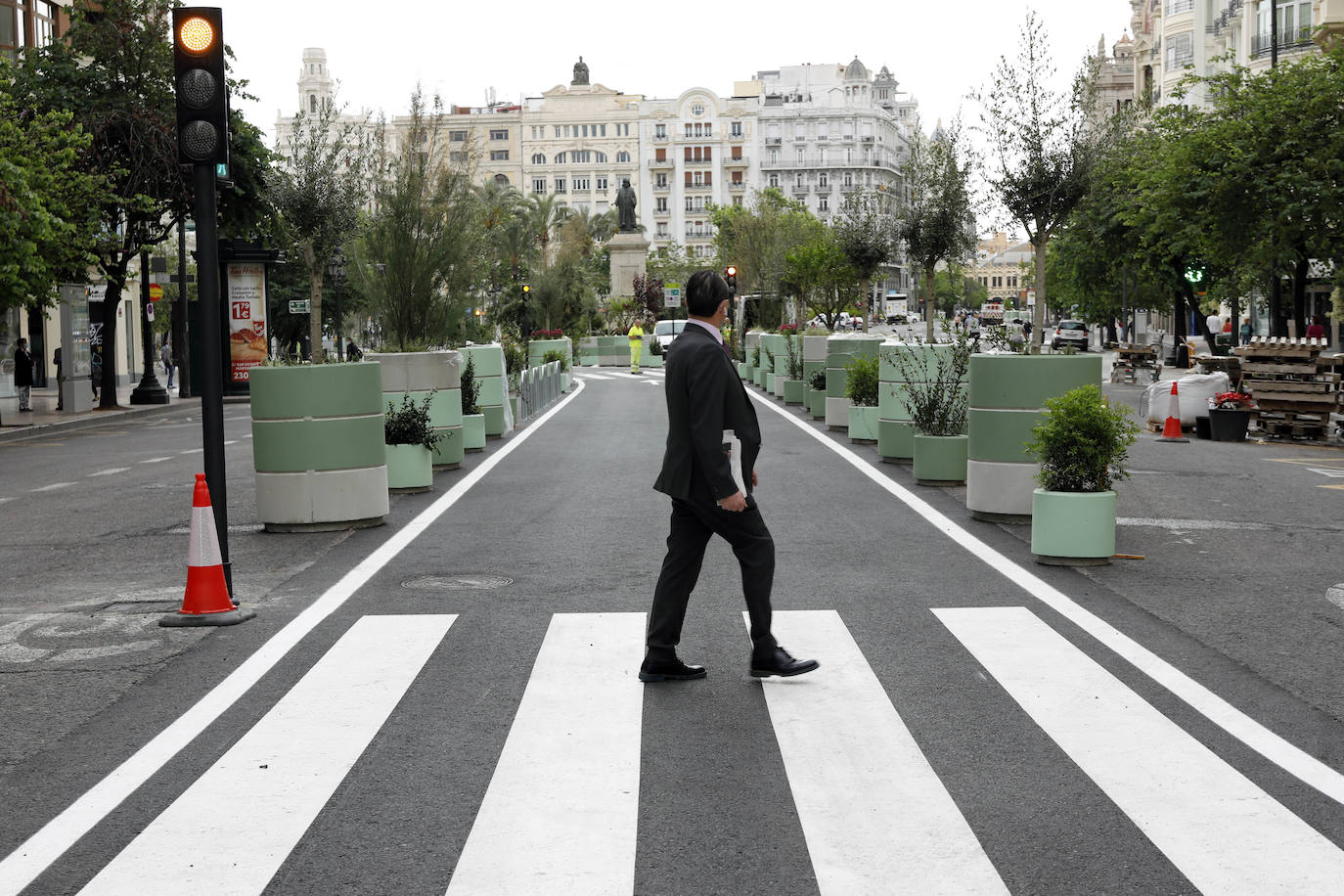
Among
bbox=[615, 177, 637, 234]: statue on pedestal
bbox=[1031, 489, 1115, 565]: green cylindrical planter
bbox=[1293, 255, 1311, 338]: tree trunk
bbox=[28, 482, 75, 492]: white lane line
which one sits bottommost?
bbox=[28, 482, 75, 492]: white lane line

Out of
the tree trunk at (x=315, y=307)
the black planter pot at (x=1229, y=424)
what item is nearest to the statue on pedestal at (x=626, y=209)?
the tree trunk at (x=315, y=307)

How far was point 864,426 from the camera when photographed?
1988cm

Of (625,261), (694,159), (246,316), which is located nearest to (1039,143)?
(246,316)

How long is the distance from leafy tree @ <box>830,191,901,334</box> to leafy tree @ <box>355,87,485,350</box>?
61.9 feet

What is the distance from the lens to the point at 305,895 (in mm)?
4406

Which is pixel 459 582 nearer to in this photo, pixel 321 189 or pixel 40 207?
pixel 40 207

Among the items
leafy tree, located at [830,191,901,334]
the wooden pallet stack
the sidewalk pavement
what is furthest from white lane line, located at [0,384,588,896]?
leafy tree, located at [830,191,901,334]

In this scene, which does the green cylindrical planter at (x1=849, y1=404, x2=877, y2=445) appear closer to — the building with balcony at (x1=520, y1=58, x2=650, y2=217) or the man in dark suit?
the man in dark suit

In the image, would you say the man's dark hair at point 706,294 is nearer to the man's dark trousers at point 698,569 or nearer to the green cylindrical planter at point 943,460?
the man's dark trousers at point 698,569

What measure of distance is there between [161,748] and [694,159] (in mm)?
159448

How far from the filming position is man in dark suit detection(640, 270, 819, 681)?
684cm

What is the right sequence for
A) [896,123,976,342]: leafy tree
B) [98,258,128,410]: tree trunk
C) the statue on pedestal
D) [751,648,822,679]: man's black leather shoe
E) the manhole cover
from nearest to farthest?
[751,648,822,679]: man's black leather shoe, the manhole cover, [896,123,976,342]: leafy tree, [98,258,128,410]: tree trunk, the statue on pedestal

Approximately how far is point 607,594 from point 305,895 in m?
4.89

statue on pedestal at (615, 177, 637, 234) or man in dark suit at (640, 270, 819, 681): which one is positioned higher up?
statue on pedestal at (615, 177, 637, 234)
